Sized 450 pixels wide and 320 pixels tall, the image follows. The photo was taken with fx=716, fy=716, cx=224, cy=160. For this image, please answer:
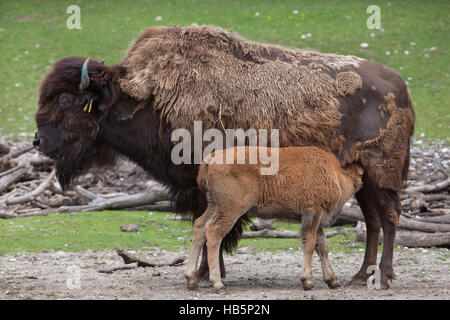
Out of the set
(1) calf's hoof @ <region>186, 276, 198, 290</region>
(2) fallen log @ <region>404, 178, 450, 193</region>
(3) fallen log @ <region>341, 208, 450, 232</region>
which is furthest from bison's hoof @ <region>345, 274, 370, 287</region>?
(2) fallen log @ <region>404, 178, 450, 193</region>

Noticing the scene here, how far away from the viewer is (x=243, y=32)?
24.3 meters

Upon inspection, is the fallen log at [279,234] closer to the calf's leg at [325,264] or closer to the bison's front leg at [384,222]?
the bison's front leg at [384,222]

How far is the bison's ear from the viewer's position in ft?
26.4

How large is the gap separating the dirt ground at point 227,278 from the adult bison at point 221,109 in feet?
1.74

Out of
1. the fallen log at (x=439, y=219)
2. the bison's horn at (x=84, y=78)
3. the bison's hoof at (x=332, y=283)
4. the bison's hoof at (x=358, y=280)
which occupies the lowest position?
the fallen log at (x=439, y=219)

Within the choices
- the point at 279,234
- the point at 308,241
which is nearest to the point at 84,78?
the point at 308,241

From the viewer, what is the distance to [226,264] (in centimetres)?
926

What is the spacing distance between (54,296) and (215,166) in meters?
2.01

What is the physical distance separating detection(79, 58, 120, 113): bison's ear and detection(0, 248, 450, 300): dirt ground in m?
1.97

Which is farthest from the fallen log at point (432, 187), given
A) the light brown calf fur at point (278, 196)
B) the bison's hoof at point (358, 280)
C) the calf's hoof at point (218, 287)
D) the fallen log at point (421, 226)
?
the calf's hoof at point (218, 287)

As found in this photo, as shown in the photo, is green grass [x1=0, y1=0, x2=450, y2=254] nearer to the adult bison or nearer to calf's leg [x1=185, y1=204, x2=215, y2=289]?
the adult bison

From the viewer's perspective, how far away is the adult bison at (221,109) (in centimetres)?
794
